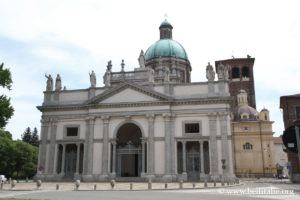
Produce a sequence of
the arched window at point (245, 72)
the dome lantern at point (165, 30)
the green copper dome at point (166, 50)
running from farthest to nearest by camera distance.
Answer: the arched window at point (245, 72) < the dome lantern at point (165, 30) < the green copper dome at point (166, 50)

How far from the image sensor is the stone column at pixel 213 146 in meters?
34.8

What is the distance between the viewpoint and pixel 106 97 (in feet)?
129

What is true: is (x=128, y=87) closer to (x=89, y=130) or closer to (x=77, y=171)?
(x=89, y=130)

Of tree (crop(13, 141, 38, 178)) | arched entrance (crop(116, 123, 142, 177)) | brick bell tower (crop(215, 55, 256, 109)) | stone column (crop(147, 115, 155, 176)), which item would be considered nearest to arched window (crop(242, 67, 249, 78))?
brick bell tower (crop(215, 55, 256, 109))

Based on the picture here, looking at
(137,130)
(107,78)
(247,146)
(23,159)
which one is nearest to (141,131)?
(137,130)

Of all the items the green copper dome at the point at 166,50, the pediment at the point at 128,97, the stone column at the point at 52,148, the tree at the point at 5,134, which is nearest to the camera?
the pediment at the point at 128,97

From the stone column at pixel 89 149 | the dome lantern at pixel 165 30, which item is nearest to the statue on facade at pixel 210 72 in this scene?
the stone column at pixel 89 149

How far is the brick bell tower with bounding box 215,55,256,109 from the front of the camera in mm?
76688

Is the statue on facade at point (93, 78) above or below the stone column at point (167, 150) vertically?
above

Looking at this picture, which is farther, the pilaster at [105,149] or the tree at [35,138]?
the tree at [35,138]

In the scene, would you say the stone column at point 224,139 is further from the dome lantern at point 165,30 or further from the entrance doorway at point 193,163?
the dome lantern at point 165,30

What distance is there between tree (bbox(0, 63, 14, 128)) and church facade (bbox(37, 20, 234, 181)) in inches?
635

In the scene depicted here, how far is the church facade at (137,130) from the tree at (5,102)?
635 inches

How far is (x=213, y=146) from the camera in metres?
35.4
